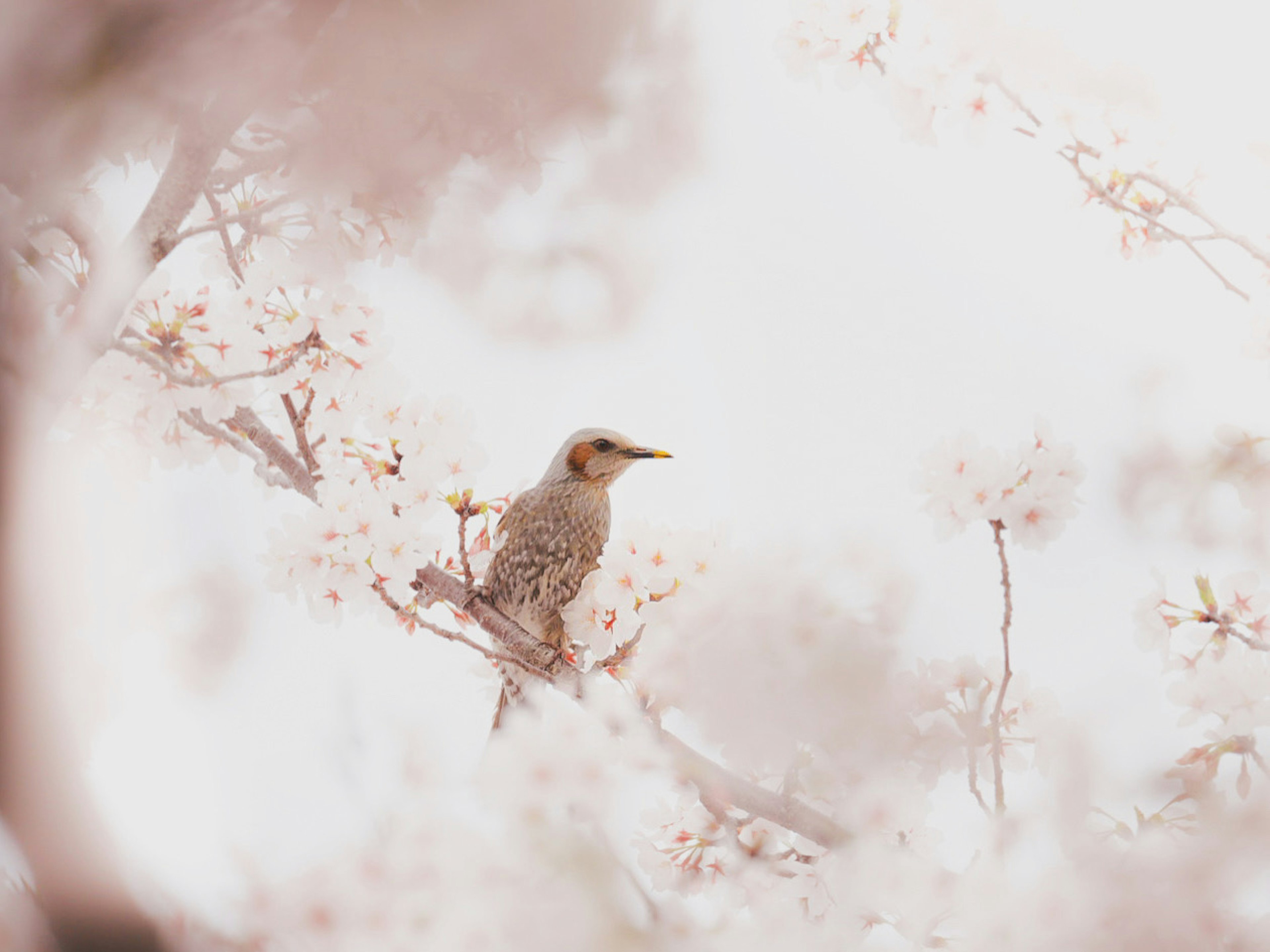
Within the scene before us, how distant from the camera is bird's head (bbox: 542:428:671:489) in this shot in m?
0.93

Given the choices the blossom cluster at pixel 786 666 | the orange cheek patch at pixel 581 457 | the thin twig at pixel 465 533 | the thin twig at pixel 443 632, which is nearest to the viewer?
the blossom cluster at pixel 786 666

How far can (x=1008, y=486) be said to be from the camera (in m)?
0.54

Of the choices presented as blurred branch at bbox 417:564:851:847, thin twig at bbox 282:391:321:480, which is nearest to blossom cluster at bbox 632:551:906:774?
blurred branch at bbox 417:564:851:847

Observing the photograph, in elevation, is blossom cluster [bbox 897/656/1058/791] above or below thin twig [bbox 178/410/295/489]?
below

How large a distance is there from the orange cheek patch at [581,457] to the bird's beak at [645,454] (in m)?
0.05

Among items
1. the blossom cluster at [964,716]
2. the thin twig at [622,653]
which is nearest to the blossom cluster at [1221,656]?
the blossom cluster at [964,716]

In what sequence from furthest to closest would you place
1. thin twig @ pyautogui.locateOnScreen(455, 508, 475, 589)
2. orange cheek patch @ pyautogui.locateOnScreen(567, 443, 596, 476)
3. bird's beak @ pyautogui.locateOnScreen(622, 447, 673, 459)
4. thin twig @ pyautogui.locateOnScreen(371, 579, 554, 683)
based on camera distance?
orange cheek patch @ pyautogui.locateOnScreen(567, 443, 596, 476)
bird's beak @ pyautogui.locateOnScreen(622, 447, 673, 459)
thin twig @ pyautogui.locateOnScreen(455, 508, 475, 589)
thin twig @ pyautogui.locateOnScreen(371, 579, 554, 683)

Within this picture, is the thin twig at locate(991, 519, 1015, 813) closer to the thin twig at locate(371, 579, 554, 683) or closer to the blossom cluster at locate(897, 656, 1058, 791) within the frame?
the blossom cluster at locate(897, 656, 1058, 791)

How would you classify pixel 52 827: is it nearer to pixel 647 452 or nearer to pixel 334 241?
pixel 334 241

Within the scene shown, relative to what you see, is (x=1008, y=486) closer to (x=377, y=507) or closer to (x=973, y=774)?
(x=973, y=774)

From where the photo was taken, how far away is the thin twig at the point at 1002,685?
48cm

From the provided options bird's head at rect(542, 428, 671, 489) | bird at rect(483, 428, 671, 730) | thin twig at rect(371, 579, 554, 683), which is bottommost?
thin twig at rect(371, 579, 554, 683)

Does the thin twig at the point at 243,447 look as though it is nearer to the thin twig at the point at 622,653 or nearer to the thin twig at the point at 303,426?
the thin twig at the point at 303,426

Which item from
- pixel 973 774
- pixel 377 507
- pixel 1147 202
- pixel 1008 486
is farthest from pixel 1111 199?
pixel 377 507
